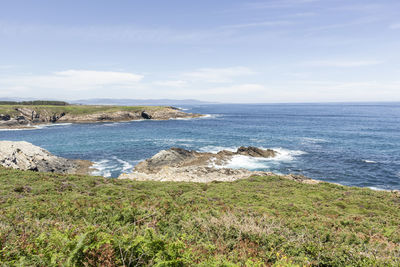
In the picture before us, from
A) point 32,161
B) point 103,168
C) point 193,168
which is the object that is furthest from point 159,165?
point 32,161

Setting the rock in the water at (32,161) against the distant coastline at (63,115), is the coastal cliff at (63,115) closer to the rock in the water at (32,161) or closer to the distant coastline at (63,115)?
the distant coastline at (63,115)

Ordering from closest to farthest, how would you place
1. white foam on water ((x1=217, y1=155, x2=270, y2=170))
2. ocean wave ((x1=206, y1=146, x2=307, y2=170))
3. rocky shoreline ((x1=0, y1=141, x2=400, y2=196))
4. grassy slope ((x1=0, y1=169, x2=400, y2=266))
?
1. grassy slope ((x1=0, y1=169, x2=400, y2=266))
2. rocky shoreline ((x1=0, y1=141, x2=400, y2=196))
3. white foam on water ((x1=217, y1=155, x2=270, y2=170))
4. ocean wave ((x1=206, y1=146, x2=307, y2=170))

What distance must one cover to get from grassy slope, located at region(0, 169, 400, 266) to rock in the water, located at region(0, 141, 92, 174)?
41.6ft

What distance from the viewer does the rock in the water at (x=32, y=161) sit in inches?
1238

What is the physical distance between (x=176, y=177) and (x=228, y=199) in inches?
588

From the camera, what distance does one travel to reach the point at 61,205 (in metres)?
12.9

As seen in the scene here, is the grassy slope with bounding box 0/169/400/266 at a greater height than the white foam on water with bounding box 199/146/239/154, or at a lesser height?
greater

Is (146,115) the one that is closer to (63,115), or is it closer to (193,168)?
(63,115)

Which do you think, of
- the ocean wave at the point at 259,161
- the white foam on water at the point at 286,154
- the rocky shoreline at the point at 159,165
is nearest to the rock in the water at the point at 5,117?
the rocky shoreline at the point at 159,165

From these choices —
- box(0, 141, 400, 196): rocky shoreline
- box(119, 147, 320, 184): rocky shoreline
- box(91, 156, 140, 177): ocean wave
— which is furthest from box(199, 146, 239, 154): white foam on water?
box(91, 156, 140, 177): ocean wave

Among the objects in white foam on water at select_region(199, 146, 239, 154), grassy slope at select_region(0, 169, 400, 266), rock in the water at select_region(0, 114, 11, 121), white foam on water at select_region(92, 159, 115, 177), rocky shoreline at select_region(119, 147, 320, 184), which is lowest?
white foam on water at select_region(92, 159, 115, 177)

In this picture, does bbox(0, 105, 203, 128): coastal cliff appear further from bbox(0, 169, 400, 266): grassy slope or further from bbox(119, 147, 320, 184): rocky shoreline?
bbox(0, 169, 400, 266): grassy slope

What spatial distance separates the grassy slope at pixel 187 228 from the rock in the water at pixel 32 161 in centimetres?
1268

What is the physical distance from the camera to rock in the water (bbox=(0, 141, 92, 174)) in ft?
103
